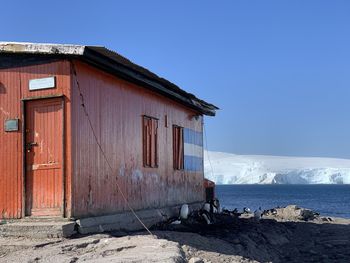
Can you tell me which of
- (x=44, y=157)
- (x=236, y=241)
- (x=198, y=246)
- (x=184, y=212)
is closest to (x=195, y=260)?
(x=198, y=246)

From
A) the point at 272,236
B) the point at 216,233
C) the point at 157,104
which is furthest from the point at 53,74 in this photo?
the point at 272,236

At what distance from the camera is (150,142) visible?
47.5 feet

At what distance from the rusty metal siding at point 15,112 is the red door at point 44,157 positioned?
160mm

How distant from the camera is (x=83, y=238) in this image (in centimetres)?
1012

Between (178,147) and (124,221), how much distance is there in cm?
490

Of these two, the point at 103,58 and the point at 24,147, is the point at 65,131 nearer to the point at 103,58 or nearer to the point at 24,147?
the point at 24,147

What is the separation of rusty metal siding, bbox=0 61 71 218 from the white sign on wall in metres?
0.07

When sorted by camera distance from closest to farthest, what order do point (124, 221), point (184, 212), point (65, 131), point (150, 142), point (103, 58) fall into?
point (65, 131) → point (103, 58) → point (124, 221) → point (150, 142) → point (184, 212)

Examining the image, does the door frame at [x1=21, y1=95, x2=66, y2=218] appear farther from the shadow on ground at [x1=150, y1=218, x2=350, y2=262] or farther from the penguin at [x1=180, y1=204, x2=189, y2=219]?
the penguin at [x1=180, y1=204, x2=189, y2=219]

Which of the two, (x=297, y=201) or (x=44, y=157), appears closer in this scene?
(x=44, y=157)

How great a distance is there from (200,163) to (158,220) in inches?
218

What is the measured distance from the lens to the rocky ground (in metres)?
9.05

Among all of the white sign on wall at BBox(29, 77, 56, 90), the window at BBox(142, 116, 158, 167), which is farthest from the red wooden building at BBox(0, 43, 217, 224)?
the window at BBox(142, 116, 158, 167)

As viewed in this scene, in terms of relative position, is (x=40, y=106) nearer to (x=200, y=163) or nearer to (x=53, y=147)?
(x=53, y=147)
